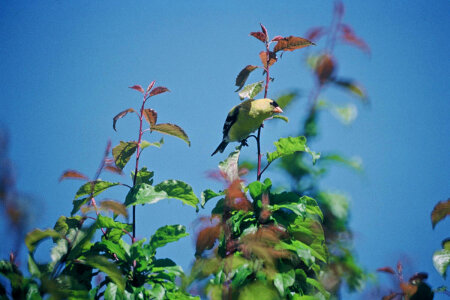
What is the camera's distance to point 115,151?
2.11 metres

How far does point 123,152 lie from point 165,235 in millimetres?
545

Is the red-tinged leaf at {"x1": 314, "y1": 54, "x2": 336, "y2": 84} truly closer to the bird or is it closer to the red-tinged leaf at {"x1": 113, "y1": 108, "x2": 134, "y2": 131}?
the bird

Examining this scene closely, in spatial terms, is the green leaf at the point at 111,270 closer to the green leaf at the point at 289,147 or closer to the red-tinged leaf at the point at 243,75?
the green leaf at the point at 289,147

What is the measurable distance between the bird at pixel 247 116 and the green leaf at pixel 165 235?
0.73 metres

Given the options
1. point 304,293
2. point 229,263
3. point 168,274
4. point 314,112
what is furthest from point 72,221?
point 314,112

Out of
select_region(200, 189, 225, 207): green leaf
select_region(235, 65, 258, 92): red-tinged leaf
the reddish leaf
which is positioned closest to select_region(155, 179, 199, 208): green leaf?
select_region(200, 189, 225, 207): green leaf

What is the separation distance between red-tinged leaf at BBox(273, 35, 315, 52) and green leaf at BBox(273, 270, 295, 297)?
1.21 m

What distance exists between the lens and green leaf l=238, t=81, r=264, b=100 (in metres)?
2.18

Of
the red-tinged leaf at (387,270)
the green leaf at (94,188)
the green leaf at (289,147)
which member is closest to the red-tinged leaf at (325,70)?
the green leaf at (289,147)

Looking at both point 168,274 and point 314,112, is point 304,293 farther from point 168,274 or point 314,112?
point 314,112

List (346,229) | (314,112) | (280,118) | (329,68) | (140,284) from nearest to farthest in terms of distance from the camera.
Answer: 1. (329,68)
2. (314,112)
3. (140,284)
4. (346,229)
5. (280,118)

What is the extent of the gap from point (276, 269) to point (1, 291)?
3.71ft

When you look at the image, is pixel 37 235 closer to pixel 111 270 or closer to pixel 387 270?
pixel 111 270

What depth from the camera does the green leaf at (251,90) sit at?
85.7 inches
